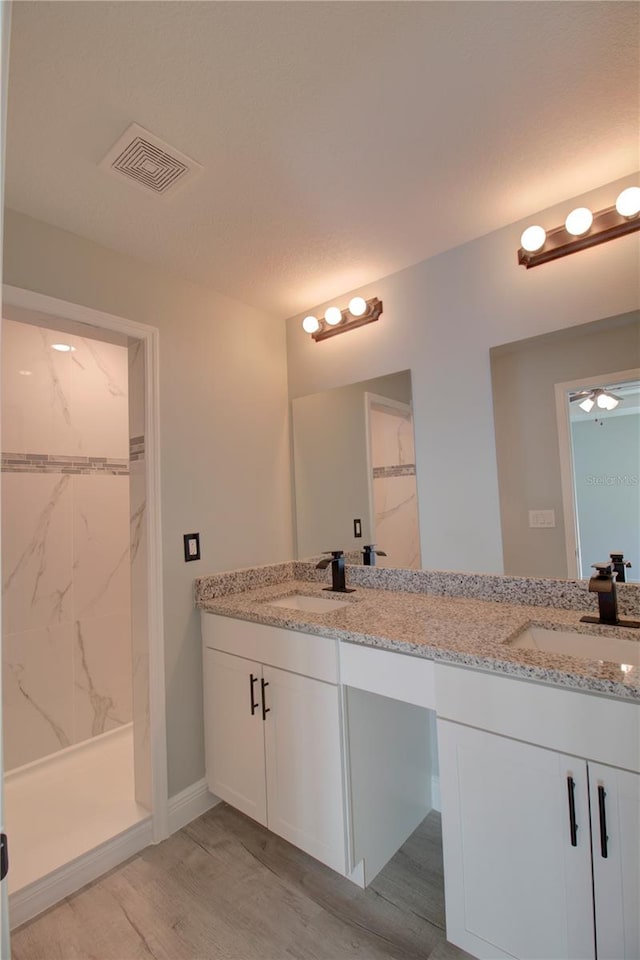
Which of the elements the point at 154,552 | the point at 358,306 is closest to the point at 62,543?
the point at 154,552

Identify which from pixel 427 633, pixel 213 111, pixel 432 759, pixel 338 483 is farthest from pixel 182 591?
pixel 213 111

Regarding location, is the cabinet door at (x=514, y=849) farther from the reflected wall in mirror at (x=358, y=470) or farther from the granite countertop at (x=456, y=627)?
the reflected wall in mirror at (x=358, y=470)

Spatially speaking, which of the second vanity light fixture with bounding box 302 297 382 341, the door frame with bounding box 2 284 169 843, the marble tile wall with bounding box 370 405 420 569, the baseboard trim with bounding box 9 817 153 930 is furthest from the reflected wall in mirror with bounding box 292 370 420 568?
the baseboard trim with bounding box 9 817 153 930

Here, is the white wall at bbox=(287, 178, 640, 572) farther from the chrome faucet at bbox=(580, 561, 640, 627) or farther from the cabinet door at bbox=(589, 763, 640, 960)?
the cabinet door at bbox=(589, 763, 640, 960)

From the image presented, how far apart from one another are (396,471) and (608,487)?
2.77 ft

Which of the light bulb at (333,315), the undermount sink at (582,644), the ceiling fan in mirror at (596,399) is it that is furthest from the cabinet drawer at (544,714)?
the light bulb at (333,315)

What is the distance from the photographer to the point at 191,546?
2055mm

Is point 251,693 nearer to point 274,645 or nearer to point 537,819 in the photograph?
point 274,645

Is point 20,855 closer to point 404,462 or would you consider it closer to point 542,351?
point 404,462

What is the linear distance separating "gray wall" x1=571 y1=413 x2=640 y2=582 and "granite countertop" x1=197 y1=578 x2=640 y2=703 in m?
0.26

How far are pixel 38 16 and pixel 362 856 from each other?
8.15ft

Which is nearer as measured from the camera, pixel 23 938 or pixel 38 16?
pixel 38 16

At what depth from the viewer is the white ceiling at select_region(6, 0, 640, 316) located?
1051 mm

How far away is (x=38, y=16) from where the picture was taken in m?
1.00
